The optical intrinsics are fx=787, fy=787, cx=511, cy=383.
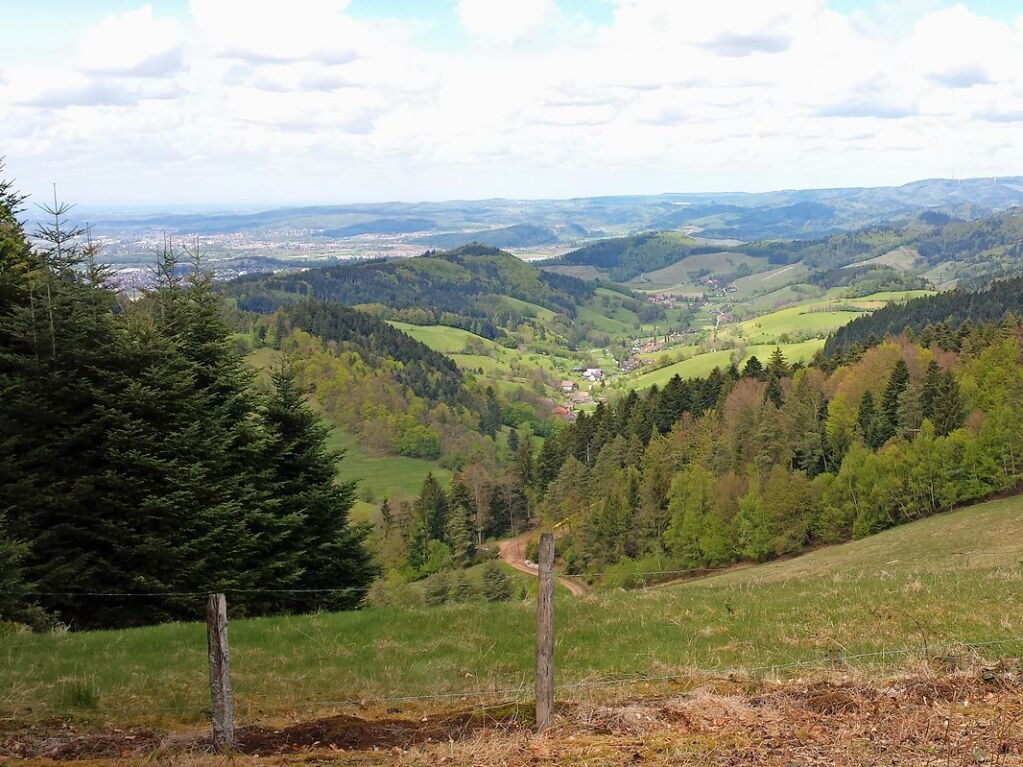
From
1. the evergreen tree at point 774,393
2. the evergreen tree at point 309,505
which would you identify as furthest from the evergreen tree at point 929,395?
the evergreen tree at point 309,505

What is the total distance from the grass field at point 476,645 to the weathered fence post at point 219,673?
6.01 feet

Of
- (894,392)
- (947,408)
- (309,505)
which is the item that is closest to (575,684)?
(309,505)

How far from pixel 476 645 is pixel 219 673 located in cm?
661

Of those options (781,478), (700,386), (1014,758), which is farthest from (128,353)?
(700,386)

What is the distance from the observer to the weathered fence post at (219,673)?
9.48 metres

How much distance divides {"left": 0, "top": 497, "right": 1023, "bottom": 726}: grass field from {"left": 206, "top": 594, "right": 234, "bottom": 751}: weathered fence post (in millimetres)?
1832

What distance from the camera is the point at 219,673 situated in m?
9.53

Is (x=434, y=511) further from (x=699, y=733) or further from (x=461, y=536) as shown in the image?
(x=699, y=733)

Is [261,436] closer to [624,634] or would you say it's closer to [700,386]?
[624,634]

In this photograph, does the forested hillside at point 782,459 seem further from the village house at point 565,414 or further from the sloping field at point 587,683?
the village house at point 565,414

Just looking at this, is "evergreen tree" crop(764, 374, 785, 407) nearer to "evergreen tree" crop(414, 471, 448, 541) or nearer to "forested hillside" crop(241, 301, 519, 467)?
"evergreen tree" crop(414, 471, 448, 541)

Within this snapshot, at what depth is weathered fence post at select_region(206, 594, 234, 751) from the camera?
31.1ft

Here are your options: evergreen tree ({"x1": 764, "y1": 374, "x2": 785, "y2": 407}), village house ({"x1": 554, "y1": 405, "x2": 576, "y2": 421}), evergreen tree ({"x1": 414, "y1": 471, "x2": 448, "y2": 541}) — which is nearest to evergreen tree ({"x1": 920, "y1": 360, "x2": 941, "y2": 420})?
evergreen tree ({"x1": 764, "y1": 374, "x2": 785, "y2": 407})

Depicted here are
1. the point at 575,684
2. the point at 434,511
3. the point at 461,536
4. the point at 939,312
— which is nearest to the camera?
the point at 575,684
